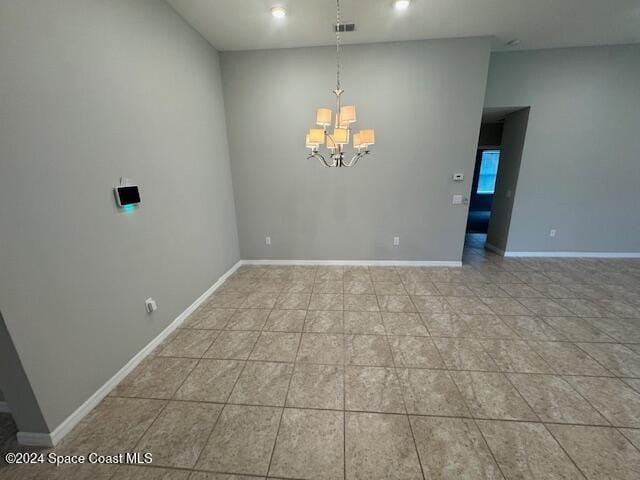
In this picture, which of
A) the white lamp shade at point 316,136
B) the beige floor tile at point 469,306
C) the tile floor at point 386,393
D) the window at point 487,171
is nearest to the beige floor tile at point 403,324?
the tile floor at point 386,393

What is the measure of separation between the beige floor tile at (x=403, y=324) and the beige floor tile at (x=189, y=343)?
1.76 metres

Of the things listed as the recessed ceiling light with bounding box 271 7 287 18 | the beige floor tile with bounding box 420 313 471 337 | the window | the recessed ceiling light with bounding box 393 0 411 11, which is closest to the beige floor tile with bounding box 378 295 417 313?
the beige floor tile with bounding box 420 313 471 337

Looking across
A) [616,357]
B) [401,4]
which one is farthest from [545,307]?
[401,4]

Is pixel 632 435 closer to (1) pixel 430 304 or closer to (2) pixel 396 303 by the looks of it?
(1) pixel 430 304

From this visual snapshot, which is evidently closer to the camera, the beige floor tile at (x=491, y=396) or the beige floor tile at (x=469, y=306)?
the beige floor tile at (x=491, y=396)

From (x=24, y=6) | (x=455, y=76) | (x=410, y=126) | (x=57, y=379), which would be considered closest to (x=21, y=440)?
(x=57, y=379)

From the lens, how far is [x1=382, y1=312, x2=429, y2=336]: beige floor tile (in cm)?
227

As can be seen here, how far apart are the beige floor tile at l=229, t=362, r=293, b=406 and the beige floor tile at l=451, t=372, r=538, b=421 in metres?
1.29

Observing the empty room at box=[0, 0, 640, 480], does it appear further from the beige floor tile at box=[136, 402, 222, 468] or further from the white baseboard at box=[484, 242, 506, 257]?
the white baseboard at box=[484, 242, 506, 257]

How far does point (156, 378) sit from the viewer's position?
1.80 metres

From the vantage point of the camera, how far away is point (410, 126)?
3.33 metres

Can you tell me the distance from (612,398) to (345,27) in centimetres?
418

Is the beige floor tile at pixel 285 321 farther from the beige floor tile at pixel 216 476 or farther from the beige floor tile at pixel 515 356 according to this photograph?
the beige floor tile at pixel 515 356

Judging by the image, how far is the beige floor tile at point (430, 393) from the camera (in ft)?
4.95
